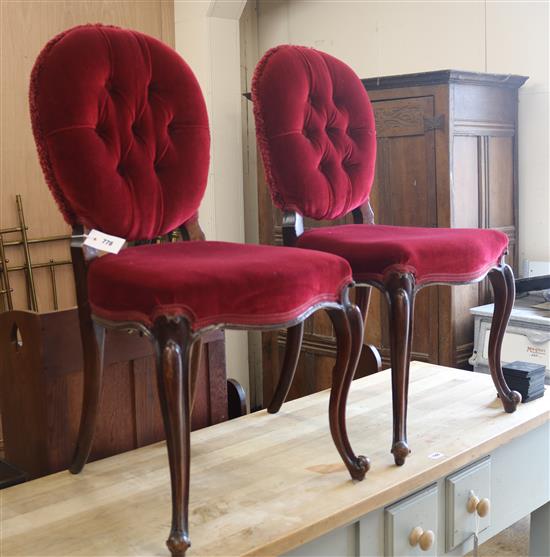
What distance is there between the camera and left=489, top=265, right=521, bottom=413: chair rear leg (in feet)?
6.26

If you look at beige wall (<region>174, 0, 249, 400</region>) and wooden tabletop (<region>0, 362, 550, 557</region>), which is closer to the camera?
wooden tabletop (<region>0, 362, 550, 557</region>)

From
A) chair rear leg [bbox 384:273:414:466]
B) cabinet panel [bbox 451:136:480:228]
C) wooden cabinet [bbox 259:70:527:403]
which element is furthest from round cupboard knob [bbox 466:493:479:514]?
cabinet panel [bbox 451:136:480:228]

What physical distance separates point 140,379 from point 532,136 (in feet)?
7.22

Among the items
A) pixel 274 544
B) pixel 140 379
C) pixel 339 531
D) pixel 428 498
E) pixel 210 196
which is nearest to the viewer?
pixel 274 544

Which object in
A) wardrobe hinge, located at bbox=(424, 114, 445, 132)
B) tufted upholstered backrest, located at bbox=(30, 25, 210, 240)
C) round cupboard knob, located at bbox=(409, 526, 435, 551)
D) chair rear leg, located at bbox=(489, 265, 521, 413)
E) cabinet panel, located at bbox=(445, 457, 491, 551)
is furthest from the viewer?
wardrobe hinge, located at bbox=(424, 114, 445, 132)

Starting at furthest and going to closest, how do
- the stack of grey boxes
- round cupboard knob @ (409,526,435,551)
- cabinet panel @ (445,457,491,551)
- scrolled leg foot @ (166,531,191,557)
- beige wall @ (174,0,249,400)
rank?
beige wall @ (174,0,249,400), the stack of grey boxes, cabinet panel @ (445,457,491,551), round cupboard knob @ (409,526,435,551), scrolled leg foot @ (166,531,191,557)

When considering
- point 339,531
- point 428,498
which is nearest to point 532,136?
point 428,498

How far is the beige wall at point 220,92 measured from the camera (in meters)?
3.87

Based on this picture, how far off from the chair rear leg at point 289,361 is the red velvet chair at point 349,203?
11 mm

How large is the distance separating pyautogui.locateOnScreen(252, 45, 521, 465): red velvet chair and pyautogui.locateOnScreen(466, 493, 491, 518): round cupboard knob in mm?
242

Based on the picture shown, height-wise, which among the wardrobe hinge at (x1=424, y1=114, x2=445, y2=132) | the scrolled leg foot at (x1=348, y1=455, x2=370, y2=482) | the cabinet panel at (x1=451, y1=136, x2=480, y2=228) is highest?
the wardrobe hinge at (x1=424, y1=114, x2=445, y2=132)

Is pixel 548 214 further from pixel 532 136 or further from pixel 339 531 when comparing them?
pixel 339 531

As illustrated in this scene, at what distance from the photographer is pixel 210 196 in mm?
3949

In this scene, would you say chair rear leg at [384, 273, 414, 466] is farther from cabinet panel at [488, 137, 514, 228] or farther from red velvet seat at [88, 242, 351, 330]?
cabinet panel at [488, 137, 514, 228]
